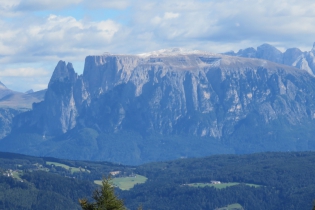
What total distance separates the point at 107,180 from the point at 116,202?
1180mm

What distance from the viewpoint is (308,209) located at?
19750 centimetres

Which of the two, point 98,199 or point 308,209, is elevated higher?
point 98,199

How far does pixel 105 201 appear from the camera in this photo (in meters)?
41.8

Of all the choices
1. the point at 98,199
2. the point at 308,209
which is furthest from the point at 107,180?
the point at 308,209

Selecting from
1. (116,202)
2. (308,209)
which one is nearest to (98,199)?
(116,202)

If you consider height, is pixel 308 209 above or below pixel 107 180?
below

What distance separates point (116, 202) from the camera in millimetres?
41688

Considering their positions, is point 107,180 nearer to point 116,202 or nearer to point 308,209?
point 116,202

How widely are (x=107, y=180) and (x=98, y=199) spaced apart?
102cm

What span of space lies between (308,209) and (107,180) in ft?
529

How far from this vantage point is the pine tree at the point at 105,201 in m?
41.4

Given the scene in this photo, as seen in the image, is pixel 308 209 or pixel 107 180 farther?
pixel 308 209

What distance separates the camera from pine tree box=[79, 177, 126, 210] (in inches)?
1629
